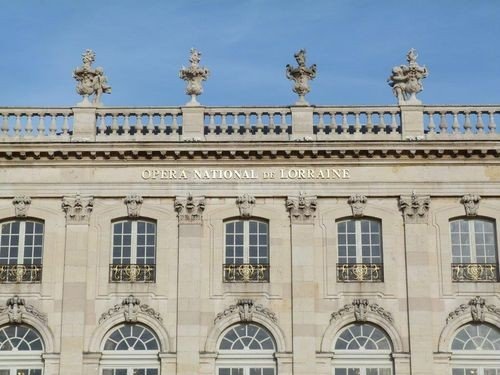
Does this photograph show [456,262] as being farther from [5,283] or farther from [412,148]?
[5,283]

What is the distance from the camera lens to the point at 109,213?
3272 cm

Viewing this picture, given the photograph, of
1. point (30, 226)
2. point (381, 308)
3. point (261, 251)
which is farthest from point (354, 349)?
point (30, 226)

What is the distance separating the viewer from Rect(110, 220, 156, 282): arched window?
32.2m

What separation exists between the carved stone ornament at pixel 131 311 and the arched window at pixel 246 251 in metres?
2.39

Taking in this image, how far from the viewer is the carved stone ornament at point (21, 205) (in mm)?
32594

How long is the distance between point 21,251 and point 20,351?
301 centimetres

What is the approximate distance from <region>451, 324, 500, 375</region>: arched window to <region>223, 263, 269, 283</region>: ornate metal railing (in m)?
5.87

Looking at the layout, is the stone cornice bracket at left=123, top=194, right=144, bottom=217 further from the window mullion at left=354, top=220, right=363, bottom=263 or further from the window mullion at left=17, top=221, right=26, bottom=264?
the window mullion at left=354, top=220, right=363, bottom=263

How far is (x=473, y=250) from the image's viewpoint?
32.5 meters

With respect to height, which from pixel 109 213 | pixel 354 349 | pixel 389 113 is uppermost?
pixel 389 113

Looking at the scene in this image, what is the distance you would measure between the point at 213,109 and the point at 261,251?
15.4 ft

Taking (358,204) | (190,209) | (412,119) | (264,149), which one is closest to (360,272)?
(358,204)

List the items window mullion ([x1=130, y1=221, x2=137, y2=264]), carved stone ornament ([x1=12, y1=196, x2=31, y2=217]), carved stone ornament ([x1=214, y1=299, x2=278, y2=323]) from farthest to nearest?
carved stone ornament ([x1=12, y1=196, x2=31, y2=217])
window mullion ([x1=130, y1=221, x2=137, y2=264])
carved stone ornament ([x1=214, y1=299, x2=278, y2=323])

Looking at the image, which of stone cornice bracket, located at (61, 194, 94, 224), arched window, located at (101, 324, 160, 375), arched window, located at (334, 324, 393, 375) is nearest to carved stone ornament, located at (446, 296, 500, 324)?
arched window, located at (334, 324, 393, 375)
